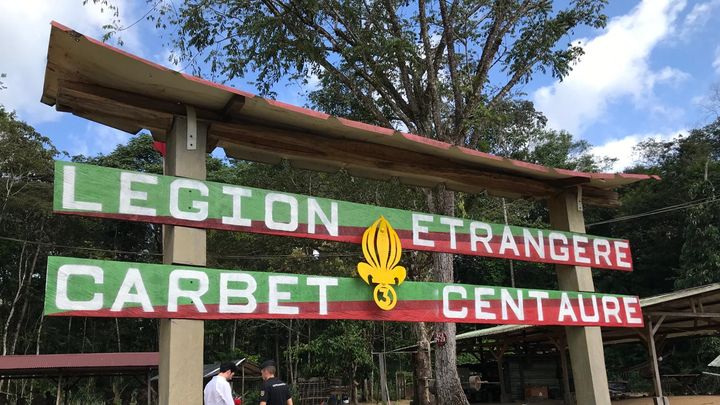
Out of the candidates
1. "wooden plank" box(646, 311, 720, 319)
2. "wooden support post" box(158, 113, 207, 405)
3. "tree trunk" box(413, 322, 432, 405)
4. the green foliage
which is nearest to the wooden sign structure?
"wooden support post" box(158, 113, 207, 405)

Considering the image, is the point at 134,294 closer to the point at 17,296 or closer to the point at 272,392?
the point at 272,392

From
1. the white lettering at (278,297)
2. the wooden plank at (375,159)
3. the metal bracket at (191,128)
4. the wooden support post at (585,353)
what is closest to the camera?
the white lettering at (278,297)

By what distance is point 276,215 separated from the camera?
3.83 meters

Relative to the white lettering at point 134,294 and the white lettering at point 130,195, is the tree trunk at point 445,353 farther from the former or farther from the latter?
the white lettering at point 134,294

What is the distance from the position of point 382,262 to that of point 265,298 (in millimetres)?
896

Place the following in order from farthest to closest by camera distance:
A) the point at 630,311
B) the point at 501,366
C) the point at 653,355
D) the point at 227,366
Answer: the point at 501,366
the point at 653,355
the point at 227,366
the point at 630,311

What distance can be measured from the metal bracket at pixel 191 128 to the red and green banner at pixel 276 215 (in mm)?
306

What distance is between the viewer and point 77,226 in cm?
2878

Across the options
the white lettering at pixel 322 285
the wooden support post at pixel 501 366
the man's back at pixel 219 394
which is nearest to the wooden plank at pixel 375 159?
the white lettering at pixel 322 285

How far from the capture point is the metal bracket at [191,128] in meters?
3.77

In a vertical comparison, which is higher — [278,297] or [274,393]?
[278,297]

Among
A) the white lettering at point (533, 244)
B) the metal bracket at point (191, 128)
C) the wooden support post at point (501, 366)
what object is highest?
the metal bracket at point (191, 128)

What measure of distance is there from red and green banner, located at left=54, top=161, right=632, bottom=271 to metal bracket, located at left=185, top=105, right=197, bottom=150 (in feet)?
1.00

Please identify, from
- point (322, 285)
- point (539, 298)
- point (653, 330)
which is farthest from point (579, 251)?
point (653, 330)
